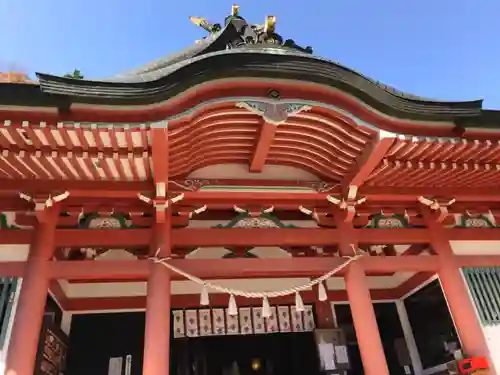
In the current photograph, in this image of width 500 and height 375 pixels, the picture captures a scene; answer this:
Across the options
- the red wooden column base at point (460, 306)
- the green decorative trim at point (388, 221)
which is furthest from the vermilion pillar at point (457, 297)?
the green decorative trim at point (388, 221)

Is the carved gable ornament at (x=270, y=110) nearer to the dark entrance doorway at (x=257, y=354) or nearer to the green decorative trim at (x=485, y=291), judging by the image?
the green decorative trim at (x=485, y=291)

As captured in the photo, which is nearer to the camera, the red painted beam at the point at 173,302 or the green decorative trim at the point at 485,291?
the green decorative trim at the point at 485,291

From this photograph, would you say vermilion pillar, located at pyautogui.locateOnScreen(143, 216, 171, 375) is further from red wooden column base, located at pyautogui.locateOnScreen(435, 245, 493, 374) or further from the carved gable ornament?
red wooden column base, located at pyautogui.locateOnScreen(435, 245, 493, 374)

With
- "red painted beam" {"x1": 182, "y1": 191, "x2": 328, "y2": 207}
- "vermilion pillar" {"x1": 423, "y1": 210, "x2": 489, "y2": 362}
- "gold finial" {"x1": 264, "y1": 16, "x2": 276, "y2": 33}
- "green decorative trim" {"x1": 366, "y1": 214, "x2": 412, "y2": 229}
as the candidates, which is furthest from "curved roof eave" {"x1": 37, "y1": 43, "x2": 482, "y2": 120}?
"gold finial" {"x1": 264, "y1": 16, "x2": 276, "y2": 33}

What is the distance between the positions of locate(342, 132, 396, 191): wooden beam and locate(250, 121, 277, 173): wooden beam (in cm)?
119

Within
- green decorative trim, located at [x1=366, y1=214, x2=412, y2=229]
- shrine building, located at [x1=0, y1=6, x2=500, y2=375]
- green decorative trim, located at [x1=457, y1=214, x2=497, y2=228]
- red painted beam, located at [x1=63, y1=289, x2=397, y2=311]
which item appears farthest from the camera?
red painted beam, located at [x1=63, y1=289, x2=397, y2=311]

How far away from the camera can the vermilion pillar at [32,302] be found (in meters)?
4.48

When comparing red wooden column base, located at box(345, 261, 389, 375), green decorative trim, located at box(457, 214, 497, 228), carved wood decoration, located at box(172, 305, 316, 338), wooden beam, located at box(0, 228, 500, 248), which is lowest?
red wooden column base, located at box(345, 261, 389, 375)

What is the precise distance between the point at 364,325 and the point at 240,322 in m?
2.51

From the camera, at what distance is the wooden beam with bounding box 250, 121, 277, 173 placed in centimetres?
519

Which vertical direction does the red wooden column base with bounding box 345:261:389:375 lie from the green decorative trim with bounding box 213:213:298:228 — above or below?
below

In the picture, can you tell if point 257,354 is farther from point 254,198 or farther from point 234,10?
point 234,10

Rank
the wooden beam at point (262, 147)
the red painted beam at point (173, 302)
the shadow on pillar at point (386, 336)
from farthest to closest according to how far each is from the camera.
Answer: the shadow on pillar at point (386, 336) → the red painted beam at point (173, 302) → the wooden beam at point (262, 147)

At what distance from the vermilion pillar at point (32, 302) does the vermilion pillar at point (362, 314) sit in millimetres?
3742
